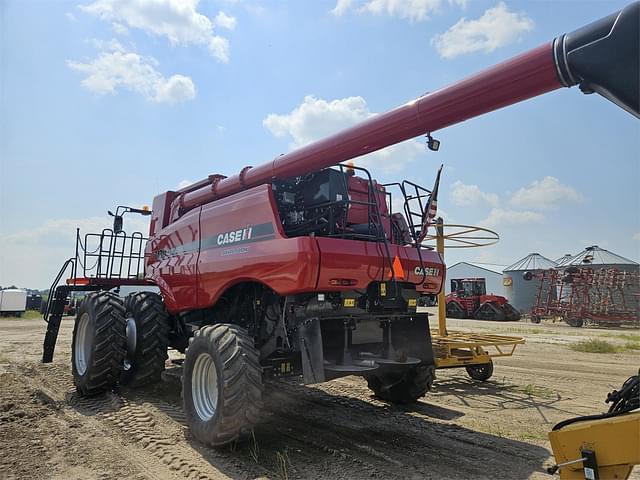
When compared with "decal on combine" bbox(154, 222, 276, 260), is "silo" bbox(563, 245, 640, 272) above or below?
above

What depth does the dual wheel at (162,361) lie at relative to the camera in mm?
4598

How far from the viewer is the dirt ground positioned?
4.35 m

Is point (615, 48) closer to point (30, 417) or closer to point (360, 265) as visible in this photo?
point (360, 265)

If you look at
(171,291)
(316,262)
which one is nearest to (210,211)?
(171,291)

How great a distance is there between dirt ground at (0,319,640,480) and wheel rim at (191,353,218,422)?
1.14 feet

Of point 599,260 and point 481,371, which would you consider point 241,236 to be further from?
point 599,260

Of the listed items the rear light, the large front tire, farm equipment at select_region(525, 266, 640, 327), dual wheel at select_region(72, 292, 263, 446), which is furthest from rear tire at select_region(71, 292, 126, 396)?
farm equipment at select_region(525, 266, 640, 327)

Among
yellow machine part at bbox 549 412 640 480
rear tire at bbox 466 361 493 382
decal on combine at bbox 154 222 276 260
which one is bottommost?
rear tire at bbox 466 361 493 382

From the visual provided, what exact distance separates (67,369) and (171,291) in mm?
4207

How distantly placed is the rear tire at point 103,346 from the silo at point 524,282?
32426 millimetres

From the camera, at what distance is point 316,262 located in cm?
468

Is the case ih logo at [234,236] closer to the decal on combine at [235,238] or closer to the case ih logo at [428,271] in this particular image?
the decal on combine at [235,238]

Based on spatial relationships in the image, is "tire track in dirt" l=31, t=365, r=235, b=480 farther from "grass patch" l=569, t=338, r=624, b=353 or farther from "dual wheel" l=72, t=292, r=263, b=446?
"grass patch" l=569, t=338, r=624, b=353

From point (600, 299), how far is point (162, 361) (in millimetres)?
25452
